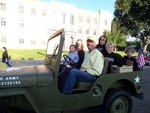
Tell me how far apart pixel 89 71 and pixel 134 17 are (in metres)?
36.2

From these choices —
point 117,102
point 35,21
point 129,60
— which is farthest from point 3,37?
point 117,102

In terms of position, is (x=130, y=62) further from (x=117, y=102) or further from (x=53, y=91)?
(x=53, y=91)

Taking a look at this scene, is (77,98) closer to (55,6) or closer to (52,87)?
(52,87)

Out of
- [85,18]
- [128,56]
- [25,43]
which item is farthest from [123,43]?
[128,56]

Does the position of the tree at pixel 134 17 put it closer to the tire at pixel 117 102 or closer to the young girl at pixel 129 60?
the young girl at pixel 129 60

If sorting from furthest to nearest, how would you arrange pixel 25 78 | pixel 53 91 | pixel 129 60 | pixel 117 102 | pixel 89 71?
pixel 129 60
pixel 117 102
pixel 89 71
pixel 53 91
pixel 25 78

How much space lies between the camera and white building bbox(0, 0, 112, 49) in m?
55.1

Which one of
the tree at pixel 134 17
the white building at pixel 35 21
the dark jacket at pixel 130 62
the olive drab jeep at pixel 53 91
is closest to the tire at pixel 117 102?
the olive drab jeep at pixel 53 91

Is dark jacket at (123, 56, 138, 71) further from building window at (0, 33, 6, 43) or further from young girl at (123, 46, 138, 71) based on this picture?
building window at (0, 33, 6, 43)

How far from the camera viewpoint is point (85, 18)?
67.5 meters

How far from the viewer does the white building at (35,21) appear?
55.1 meters

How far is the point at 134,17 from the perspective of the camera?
130 ft

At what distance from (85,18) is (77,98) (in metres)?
63.7

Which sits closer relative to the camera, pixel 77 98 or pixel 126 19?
pixel 77 98
